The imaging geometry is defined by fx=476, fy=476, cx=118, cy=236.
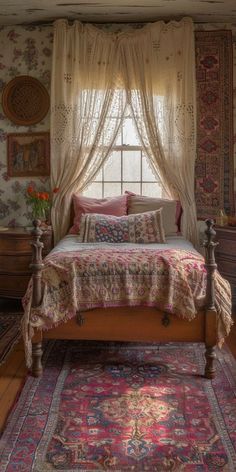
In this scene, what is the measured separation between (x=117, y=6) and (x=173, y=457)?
159 inches

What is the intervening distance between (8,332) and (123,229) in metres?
1.34

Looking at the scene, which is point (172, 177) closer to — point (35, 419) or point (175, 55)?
point (175, 55)

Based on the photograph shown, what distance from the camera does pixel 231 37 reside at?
4.97 metres

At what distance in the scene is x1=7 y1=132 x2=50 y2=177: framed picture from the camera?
5203mm

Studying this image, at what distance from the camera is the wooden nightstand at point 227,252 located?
178 inches

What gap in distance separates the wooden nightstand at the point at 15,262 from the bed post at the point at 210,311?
6.82 feet

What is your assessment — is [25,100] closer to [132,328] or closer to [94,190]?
[94,190]

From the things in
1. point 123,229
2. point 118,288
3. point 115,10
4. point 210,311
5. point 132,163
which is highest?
point 115,10

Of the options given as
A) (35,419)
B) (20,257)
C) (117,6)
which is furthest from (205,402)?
(117,6)

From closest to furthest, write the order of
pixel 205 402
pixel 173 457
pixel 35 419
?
pixel 173 457 → pixel 35 419 → pixel 205 402

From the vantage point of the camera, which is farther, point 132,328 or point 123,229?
point 123,229

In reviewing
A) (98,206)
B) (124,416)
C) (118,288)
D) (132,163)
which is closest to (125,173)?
(132,163)

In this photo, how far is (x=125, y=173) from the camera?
5.32m

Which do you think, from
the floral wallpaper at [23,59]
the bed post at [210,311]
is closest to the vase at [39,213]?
the floral wallpaper at [23,59]
